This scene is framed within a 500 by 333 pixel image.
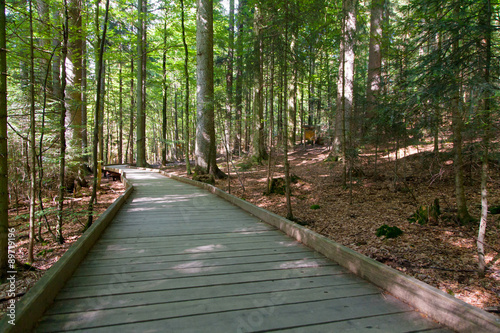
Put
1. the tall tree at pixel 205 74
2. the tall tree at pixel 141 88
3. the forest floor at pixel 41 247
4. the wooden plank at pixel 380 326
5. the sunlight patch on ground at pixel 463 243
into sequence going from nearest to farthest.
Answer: the wooden plank at pixel 380 326 < the forest floor at pixel 41 247 < the sunlight patch on ground at pixel 463 243 < the tall tree at pixel 205 74 < the tall tree at pixel 141 88

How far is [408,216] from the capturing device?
605cm

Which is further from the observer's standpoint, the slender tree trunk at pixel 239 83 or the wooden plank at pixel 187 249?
the slender tree trunk at pixel 239 83

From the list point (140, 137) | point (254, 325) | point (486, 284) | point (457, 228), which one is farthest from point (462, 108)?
point (140, 137)

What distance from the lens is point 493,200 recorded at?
6.24 meters

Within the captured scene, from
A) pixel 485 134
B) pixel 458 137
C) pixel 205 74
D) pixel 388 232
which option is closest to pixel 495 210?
pixel 458 137

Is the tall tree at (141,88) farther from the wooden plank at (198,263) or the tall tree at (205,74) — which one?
the wooden plank at (198,263)

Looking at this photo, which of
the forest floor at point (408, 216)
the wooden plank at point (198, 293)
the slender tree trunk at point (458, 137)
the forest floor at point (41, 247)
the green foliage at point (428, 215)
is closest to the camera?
the wooden plank at point (198, 293)

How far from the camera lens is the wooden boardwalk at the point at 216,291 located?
206 centimetres

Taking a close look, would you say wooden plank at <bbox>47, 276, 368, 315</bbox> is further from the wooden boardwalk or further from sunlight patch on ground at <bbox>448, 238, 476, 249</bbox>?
sunlight patch on ground at <bbox>448, 238, 476, 249</bbox>

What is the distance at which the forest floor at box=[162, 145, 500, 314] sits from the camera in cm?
345

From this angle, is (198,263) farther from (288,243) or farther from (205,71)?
(205,71)

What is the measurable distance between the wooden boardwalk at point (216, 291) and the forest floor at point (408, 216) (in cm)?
123

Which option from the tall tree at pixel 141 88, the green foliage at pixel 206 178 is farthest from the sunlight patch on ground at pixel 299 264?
the tall tree at pixel 141 88

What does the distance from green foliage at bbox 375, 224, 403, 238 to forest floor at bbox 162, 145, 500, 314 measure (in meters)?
0.10
